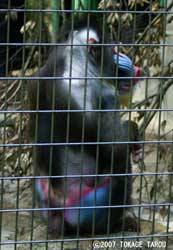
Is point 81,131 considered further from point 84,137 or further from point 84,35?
point 84,35

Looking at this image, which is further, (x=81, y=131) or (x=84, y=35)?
(x=84, y=35)

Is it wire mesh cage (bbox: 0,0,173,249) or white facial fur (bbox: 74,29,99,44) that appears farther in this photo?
white facial fur (bbox: 74,29,99,44)

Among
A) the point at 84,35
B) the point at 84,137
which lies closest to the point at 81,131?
the point at 84,137

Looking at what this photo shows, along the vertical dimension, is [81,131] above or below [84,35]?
below

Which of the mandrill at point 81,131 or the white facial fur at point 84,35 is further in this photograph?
the white facial fur at point 84,35

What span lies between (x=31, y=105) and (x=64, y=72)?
295 millimetres

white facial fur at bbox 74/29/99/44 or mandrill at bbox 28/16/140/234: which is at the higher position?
white facial fur at bbox 74/29/99/44

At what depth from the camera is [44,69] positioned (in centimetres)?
387

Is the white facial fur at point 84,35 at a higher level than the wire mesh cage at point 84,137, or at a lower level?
higher

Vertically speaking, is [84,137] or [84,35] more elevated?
[84,35]

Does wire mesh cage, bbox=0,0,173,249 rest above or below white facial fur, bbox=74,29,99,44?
below

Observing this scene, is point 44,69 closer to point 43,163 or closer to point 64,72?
point 64,72

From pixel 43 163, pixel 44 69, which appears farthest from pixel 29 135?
pixel 44 69

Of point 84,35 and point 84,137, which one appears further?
point 84,35
